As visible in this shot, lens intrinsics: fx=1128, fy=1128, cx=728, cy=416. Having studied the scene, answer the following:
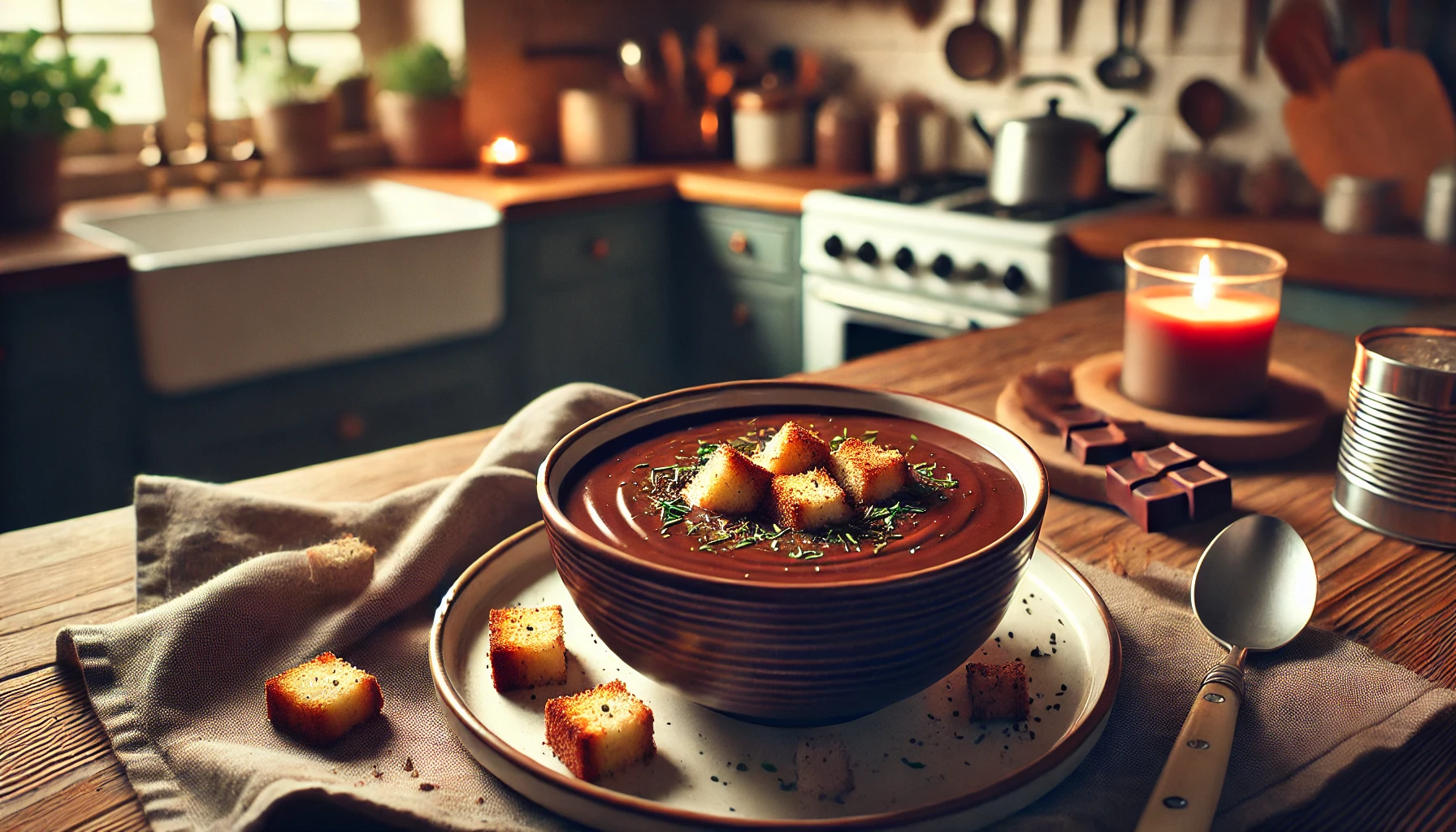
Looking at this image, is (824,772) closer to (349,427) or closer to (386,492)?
(386,492)

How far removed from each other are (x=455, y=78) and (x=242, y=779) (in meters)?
3.31

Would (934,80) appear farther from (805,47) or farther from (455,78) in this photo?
(455,78)

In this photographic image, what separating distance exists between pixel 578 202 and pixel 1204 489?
244cm

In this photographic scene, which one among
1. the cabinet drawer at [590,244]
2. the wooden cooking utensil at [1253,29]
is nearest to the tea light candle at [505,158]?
the cabinet drawer at [590,244]

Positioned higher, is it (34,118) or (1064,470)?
(34,118)

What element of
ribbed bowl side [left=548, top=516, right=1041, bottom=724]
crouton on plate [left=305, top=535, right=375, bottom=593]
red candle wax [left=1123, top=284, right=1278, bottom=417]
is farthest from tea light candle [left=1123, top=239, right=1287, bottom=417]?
crouton on plate [left=305, top=535, right=375, bottom=593]

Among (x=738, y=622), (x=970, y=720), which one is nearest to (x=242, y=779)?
(x=738, y=622)

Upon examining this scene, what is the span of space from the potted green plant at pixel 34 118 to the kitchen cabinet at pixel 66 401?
53cm

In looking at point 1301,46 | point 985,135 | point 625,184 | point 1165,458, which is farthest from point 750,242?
point 1165,458

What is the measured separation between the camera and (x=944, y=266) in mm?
2738

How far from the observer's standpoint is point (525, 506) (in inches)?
37.5

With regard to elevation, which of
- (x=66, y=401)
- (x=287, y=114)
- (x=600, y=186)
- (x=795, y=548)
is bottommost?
(x=66, y=401)

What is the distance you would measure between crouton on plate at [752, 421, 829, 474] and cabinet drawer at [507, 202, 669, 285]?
2393 millimetres

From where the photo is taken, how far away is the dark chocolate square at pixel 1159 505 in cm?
95
